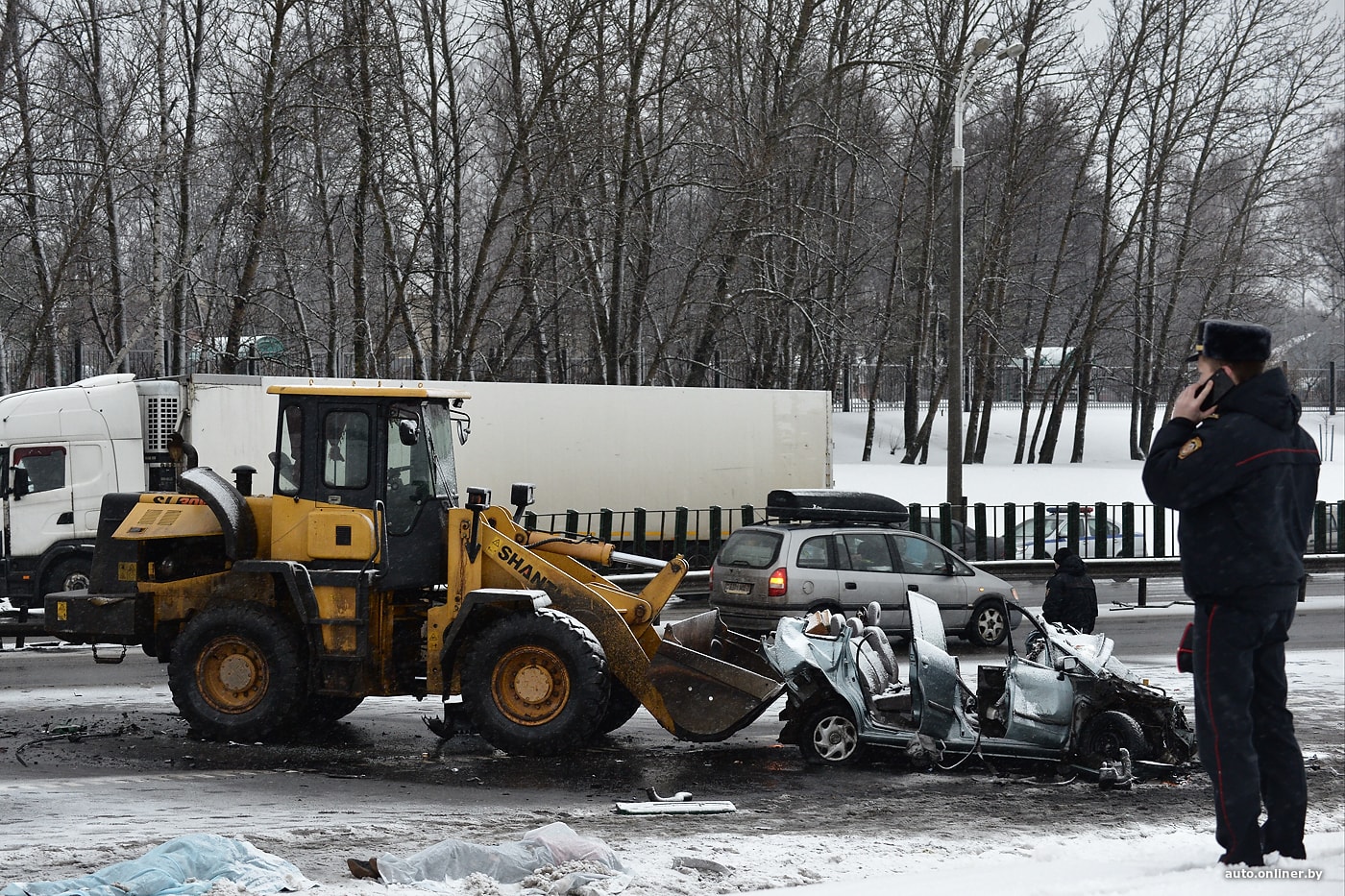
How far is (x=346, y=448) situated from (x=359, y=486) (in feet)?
1.00

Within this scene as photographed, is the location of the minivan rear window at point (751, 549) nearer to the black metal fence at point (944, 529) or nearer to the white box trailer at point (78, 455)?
the black metal fence at point (944, 529)

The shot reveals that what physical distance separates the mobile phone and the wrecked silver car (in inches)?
182

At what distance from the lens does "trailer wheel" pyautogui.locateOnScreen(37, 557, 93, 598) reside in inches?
658

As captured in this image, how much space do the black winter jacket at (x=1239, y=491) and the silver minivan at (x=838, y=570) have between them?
9.92 meters

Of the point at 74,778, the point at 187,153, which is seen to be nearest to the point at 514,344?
the point at 187,153

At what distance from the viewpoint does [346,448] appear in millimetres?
9867

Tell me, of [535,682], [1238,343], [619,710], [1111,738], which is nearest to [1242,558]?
[1238,343]

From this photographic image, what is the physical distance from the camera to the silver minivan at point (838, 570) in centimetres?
1440

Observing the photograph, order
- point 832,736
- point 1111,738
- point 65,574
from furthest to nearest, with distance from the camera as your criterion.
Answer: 1. point 65,574
2. point 832,736
3. point 1111,738

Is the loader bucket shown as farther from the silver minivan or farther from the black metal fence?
the black metal fence

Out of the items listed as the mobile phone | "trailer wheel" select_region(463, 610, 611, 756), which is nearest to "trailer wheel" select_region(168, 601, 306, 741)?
"trailer wheel" select_region(463, 610, 611, 756)

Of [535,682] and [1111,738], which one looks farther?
[535,682]

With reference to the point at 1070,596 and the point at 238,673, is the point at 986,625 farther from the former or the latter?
the point at 238,673

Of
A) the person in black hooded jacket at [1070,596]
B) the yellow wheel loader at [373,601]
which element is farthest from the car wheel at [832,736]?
the person in black hooded jacket at [1070,596]
